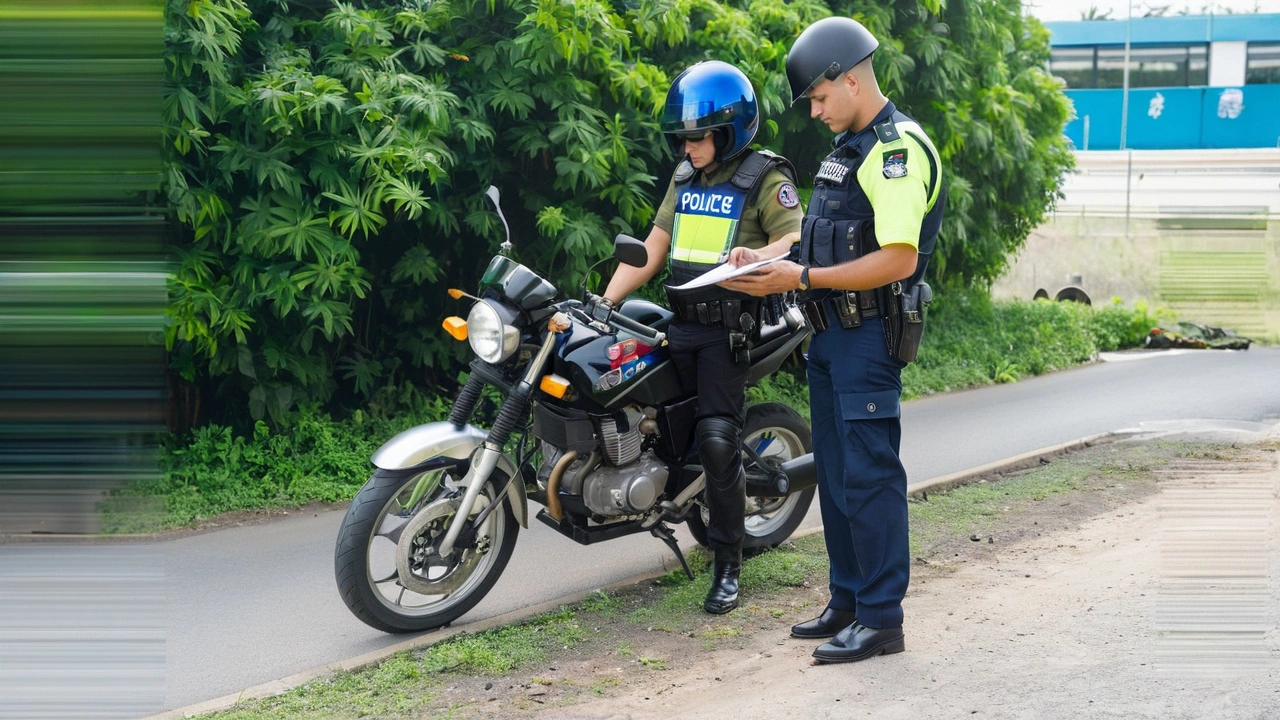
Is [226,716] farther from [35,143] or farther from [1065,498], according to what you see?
[1065,498]

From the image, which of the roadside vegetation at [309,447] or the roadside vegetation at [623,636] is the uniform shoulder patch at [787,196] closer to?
the roadside vegetation at [309,447]

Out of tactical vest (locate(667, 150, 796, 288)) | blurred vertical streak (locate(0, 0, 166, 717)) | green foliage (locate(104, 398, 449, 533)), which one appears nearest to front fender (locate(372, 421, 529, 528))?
tactical vest (locate(667, 150, 796, 288))

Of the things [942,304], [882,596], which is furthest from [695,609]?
[942,304]

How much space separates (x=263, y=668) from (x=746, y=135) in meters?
2.71

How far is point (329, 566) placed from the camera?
5.50 meters

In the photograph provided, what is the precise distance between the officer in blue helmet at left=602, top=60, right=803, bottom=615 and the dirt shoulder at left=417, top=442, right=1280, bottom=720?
0.50 meters

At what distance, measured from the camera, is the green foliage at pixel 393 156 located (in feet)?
21.2

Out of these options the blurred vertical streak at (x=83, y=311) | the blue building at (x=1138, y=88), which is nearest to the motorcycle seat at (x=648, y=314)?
the blue building at (x=1138, y=88)

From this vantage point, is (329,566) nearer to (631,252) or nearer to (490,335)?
(490,335)

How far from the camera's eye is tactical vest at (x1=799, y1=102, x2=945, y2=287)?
3.94m

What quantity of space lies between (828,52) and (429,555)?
230 centimetres

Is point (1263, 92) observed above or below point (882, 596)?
above

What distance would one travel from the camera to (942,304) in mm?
12609

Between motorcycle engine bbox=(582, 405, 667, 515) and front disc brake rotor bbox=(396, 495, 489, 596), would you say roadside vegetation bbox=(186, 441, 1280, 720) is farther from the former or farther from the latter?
motorcycle engine bbox=(582, 405, 667, 515)
